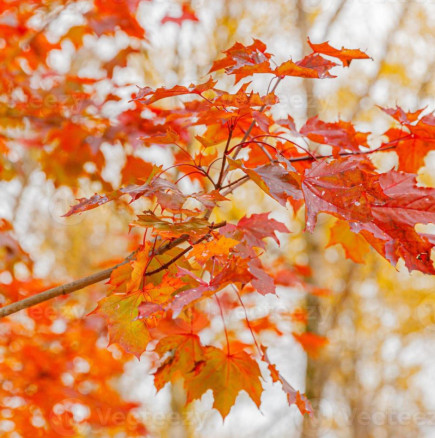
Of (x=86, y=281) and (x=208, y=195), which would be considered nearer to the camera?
(x=208, y=195)

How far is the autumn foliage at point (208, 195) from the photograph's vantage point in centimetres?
91

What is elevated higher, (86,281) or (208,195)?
(208,195)

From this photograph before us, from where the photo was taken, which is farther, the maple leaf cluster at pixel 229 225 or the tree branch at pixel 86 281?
the tree branch at pixel 86 281

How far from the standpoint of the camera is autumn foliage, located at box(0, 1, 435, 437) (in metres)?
0.91

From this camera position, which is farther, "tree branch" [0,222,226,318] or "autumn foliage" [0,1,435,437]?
"tree branch" [0,222,226,318]

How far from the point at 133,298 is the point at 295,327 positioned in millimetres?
3709

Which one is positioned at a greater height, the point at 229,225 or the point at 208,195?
the point at 208,195

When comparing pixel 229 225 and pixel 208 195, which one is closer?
pixel 208 195

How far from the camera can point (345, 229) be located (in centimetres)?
154

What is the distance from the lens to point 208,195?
2.93ft

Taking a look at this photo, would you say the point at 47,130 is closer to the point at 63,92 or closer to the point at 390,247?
the point at 63,92

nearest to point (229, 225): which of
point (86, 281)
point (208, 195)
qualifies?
point (208, 195)

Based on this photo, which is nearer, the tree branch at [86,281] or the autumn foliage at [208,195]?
the autumn foliage at [208,195]

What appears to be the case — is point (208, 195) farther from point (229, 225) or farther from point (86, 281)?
point (86, 281)
